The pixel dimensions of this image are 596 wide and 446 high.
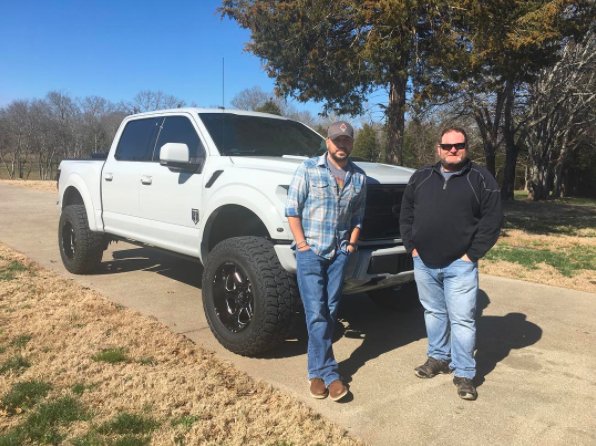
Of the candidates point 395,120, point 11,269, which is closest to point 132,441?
point 11,269

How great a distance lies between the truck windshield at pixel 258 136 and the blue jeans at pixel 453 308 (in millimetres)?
1926

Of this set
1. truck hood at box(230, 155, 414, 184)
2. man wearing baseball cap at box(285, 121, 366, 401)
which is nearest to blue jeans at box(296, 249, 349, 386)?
man wearing baseball cap at box(285, 121, 366, 401)

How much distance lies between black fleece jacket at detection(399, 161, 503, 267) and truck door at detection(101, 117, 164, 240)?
306 centimetres

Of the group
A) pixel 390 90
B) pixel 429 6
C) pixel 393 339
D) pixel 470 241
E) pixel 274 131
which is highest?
pixel 429 6

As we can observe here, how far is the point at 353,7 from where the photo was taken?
1038 centimetres

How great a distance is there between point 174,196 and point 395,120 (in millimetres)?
9871

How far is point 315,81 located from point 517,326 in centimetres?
1011

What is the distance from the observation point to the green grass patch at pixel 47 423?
2.79 m

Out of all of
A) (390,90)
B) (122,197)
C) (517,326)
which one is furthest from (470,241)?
(390,90)

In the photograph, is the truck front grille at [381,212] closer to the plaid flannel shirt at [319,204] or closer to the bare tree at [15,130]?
the plaid flannel shirt at [319,204]

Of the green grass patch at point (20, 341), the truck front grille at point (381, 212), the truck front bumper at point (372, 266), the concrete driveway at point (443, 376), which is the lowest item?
the concrete driveway at point (443, 376)

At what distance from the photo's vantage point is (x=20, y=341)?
4.17 m

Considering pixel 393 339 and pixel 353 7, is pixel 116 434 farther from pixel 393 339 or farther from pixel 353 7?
pixel 353 7

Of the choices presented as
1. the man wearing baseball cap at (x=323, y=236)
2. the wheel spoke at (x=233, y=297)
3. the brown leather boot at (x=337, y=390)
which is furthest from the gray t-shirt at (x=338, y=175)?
the brown leather boot at (x=337, y=390)
